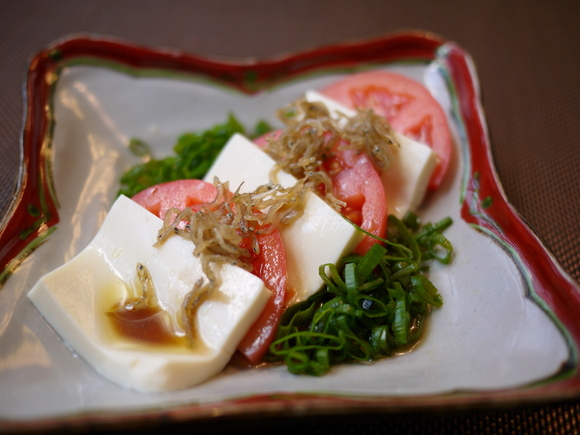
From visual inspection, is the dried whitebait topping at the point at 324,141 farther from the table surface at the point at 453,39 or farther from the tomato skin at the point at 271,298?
the table surface at the point at 453,39

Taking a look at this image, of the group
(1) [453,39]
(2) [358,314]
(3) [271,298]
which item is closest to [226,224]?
(3) [271,298]

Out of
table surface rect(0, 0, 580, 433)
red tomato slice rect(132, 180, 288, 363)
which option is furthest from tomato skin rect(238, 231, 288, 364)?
table surface rect(0, 0, 580, 433)

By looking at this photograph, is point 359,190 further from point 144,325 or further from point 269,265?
point 144,325

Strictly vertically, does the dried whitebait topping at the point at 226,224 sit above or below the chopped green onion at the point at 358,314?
above

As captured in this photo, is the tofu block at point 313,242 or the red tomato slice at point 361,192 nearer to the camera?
the tofu block at point 313,242

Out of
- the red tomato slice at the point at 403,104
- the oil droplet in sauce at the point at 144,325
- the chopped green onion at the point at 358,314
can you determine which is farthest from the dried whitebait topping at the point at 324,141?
the oil droplet in sauce at the point at 144,325

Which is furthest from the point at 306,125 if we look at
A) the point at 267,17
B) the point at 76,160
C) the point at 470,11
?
the point at 470,11

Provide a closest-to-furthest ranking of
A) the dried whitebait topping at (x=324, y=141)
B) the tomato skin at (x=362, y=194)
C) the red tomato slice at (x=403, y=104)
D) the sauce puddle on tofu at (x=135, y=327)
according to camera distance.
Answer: the sauce puddle on tofu at (x=135, y=327) < the tomato skin at (x=362, y=194) < the dried whitebait topping at (x=324, y=141) < the red tomato slice at (x=403, y=104)

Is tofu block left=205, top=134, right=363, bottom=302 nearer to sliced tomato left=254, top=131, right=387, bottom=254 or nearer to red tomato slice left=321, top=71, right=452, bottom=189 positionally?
sliced tomato left=254, top=131, right=387, bottom=254
